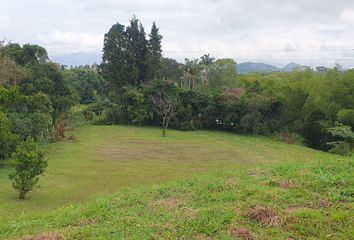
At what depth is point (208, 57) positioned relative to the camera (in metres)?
48.8

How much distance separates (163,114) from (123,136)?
6.23 m

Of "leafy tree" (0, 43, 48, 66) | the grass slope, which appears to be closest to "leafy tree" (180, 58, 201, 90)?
"leafy tree" (0, 43, 48, 66)

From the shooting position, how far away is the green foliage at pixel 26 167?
14203mm

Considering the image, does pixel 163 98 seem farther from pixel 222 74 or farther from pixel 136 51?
pixel 222 74

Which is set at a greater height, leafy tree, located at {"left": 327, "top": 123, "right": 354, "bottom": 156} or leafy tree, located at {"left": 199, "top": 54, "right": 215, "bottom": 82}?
leafy tree, located at {"left": 199, "top": 54, "right": 215, "bottom": 82}

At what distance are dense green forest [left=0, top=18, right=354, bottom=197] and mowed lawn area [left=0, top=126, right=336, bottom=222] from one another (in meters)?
1.93

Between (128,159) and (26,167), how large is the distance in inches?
364

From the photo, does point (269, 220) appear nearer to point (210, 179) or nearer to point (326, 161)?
point (210, 179)

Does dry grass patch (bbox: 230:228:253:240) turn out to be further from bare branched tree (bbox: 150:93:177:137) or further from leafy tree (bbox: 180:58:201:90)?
leafy tree (bbox: 180:58:201:90)

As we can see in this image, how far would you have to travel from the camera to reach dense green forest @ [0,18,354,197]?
91.6ft

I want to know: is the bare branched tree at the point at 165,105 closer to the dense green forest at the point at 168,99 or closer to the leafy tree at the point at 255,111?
the dense green forest at the point at 168,99

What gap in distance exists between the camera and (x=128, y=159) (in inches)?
914

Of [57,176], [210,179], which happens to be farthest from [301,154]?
[210,179]

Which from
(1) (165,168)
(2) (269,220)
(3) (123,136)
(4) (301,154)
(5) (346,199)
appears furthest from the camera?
(3) (123,136)
